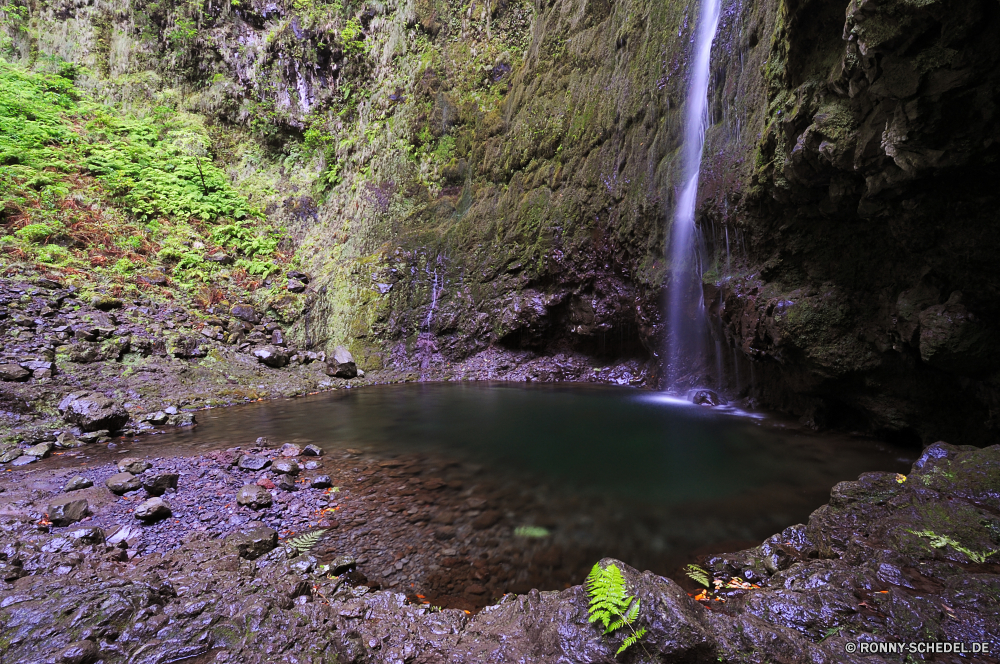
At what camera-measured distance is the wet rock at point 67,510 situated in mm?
3330

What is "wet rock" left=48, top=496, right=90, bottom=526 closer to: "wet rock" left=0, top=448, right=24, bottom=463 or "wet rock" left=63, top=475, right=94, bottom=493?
"wet rock" left=63, top=475, right=94, bottom=493

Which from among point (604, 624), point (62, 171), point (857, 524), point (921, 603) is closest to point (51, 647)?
point (604, 624)

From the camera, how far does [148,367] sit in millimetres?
8906

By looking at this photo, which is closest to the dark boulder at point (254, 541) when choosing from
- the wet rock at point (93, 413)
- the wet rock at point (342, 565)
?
the wet rock at point (342, 565)

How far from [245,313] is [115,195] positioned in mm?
6683

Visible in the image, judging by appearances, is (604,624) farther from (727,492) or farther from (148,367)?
(148,367)

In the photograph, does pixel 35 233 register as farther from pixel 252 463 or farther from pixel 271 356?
pixel 252 463

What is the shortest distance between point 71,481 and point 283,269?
12.5 m

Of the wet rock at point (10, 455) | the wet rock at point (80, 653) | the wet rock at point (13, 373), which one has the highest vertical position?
the wet rock at point (80, 653)

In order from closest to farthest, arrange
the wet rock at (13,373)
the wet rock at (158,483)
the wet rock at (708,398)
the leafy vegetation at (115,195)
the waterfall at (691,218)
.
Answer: the wet rock at (158,483) < the wet rock at (13,373) < the wet rock at (708,398) < the waterfall at (691,218) < the leafy vegetation at (115,195)

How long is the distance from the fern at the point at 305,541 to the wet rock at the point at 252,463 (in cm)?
185

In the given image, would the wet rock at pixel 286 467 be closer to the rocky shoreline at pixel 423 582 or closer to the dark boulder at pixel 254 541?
the rocky shoreline at pixel 423 582

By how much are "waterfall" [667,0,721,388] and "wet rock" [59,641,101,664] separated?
32.1 ft

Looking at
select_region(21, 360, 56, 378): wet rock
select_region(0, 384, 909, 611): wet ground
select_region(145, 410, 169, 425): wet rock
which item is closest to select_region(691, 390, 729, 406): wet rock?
select_region(0, 384, 909, 611): wet ground
